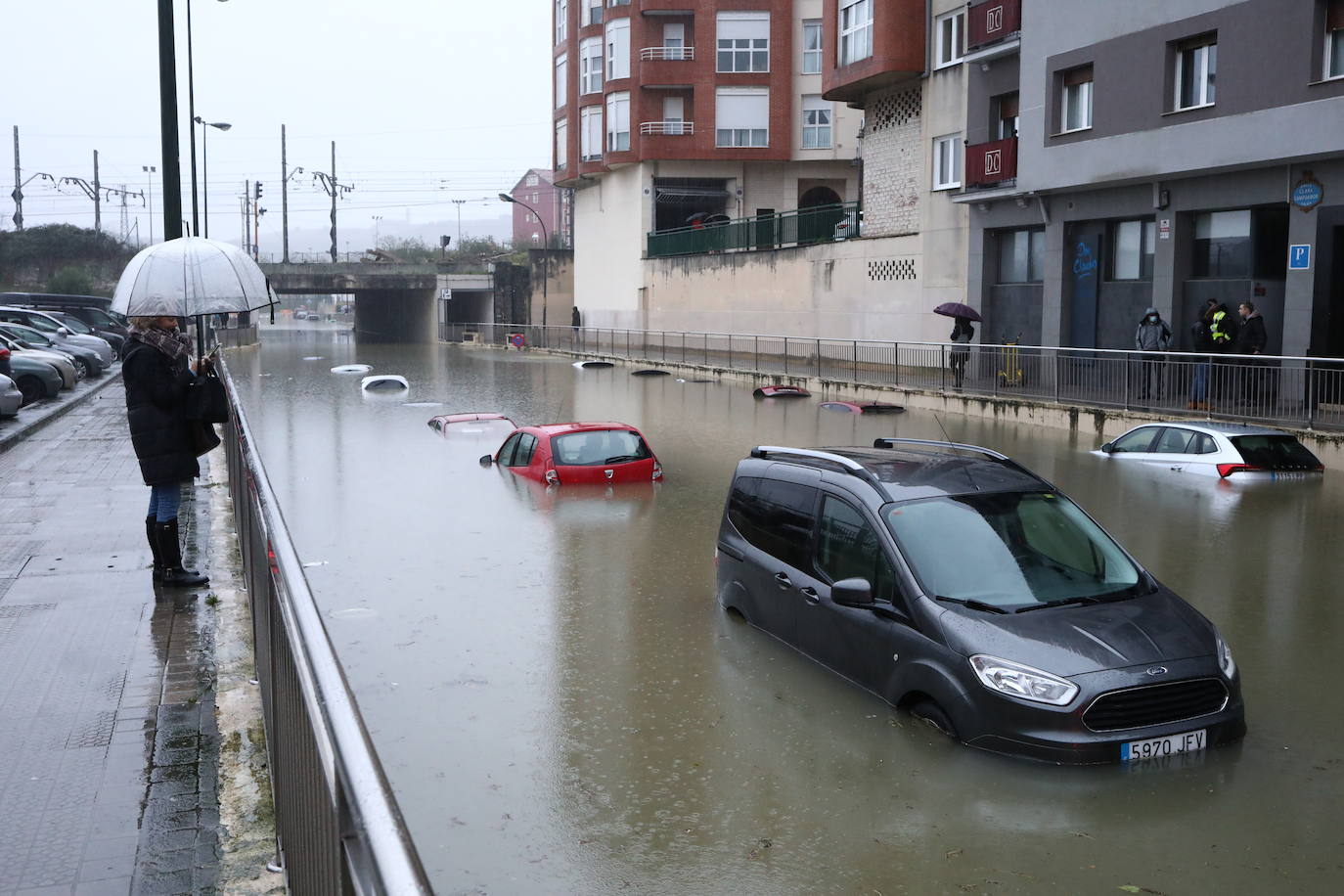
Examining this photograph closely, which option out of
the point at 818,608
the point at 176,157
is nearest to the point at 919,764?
the point at 818,608

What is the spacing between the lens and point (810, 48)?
192ft

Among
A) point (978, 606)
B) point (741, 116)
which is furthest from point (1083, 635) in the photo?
point (741, 116)

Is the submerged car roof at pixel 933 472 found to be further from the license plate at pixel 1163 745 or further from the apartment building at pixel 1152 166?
the apartment building at pixel 1152 166

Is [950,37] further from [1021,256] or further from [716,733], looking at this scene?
[716,733]

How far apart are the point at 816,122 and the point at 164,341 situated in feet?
172

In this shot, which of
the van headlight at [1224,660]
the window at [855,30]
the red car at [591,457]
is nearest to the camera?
the van headlight at [1224,660]

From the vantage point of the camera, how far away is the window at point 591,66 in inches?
2530

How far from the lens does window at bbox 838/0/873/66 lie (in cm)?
3947

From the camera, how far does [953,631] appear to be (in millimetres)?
7293

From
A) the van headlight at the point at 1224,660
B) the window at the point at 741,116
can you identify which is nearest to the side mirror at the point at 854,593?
the van headlight at the point at 1224,660

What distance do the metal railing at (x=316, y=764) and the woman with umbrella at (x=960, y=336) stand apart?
25.2 metres

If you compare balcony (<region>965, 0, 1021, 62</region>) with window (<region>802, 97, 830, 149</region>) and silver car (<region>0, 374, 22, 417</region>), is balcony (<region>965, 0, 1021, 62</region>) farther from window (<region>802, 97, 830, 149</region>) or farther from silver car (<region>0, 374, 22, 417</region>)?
window (<region>802, 97, 830, 149</region>)

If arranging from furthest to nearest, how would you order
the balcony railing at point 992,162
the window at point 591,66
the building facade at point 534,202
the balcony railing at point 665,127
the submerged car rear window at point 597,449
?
the building facade at point 534,202
the window at point 591,66
the balcony railing at point 665,127
the balcony railing at point 992,162
the submerged car rear window at point 597,449

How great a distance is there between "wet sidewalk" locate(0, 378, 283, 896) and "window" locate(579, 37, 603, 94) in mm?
54812
